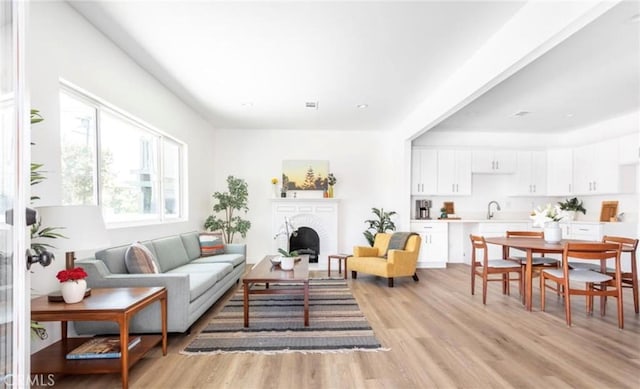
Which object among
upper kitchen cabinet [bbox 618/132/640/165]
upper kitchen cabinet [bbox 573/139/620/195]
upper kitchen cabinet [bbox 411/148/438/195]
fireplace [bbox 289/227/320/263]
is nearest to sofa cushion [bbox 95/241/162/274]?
fireplace [bbox 289/227/320/263]

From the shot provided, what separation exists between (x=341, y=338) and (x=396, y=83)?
120 inches

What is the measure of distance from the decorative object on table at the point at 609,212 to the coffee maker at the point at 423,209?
3054 mm

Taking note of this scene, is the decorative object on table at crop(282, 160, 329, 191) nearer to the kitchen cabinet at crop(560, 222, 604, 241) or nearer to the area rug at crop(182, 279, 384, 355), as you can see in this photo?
the area rug at crop(182, 279, 384, 355)

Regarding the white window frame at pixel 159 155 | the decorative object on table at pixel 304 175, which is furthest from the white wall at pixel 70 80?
the decorative object on table at pixel 304 175

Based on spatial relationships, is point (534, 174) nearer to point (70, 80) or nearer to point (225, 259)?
point (225, 259)

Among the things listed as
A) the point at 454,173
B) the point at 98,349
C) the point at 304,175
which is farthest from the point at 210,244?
the point at 454,173

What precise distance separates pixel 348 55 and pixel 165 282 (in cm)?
278

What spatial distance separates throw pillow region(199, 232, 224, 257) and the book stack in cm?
239

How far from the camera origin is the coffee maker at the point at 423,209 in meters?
6.44

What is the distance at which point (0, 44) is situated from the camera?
1.05 m

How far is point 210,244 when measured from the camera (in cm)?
478

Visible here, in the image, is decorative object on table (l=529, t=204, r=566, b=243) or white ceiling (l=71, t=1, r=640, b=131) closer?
white ceiling (l=71, t=1, r=640, b=131)

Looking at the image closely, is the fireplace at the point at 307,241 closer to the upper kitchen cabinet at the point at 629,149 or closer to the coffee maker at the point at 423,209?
the coffee maker at the point at 423,209

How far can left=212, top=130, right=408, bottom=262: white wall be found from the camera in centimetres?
640
